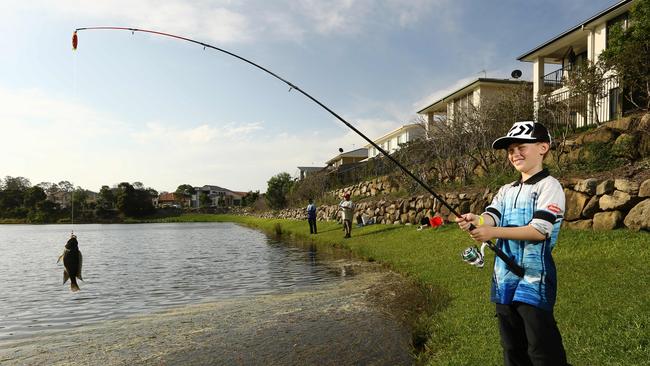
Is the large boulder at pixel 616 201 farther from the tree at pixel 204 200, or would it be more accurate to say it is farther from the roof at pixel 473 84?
the tree at pixel 204 200

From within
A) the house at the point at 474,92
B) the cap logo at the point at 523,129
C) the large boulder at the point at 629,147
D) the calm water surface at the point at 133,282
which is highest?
the house at the point at 474,92

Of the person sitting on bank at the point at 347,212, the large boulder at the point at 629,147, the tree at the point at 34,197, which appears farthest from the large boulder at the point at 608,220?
the tree at the point at 34,197

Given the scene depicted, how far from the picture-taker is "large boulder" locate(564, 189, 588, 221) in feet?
39.6

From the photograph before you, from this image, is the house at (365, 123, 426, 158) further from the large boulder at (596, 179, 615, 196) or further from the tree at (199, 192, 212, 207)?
the tree at (199, 192, 212, 207)

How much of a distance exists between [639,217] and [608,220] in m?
0.91

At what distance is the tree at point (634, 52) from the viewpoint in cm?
1631

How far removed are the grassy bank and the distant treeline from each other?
82.3 m

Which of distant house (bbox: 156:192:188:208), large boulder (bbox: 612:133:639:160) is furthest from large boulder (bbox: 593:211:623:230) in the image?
distant house (bbox: 156:192:188:208)

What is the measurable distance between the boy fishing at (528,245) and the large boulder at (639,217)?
877 cm

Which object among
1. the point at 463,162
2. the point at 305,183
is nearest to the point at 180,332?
the point at 463,162

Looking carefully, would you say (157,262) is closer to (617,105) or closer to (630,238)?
(630,238)

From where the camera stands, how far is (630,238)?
9.83 m

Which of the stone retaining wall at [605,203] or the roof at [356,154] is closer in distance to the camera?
the stone retaining wall at [605,203]

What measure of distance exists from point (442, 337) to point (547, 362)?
10.8ft
